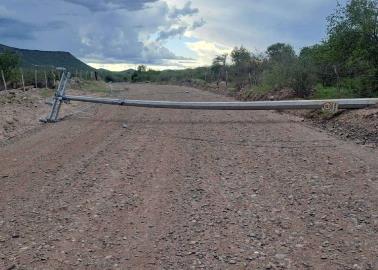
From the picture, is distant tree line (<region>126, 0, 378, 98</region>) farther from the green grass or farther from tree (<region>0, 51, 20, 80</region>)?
tree (<region>0, 51, 20, 80</region>)

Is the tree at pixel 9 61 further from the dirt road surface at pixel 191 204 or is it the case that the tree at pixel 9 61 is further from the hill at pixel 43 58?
the dirt road surface at pixel 191 204

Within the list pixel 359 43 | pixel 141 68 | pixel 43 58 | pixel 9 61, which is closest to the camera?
pixel 359 43

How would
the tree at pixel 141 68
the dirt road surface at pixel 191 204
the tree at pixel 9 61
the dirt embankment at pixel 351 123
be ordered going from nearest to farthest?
the dirt road surface at pixel 191 204 → the dirt embankment at pixel 351 123 → the tree at pixel 9 61 → the tree at pixel 141 68

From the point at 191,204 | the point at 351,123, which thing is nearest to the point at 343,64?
the point at 351,123

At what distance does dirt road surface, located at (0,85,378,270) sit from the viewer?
4.75 metres

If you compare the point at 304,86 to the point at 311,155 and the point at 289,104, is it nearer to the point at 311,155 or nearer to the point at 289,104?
the point at 289,104

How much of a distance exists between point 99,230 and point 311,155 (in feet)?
15.5

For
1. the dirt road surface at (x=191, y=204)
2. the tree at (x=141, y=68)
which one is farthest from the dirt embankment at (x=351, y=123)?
the tree at (x=141, y=68)

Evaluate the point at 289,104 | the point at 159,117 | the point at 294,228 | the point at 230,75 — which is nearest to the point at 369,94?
the point at 289,104

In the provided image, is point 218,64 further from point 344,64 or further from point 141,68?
point 141,68

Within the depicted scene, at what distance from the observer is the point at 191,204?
20.3 feet

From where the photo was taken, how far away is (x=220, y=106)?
14406 mm

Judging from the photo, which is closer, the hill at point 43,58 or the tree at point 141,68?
the hill at point 43,58

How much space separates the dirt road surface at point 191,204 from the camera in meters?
4.75
